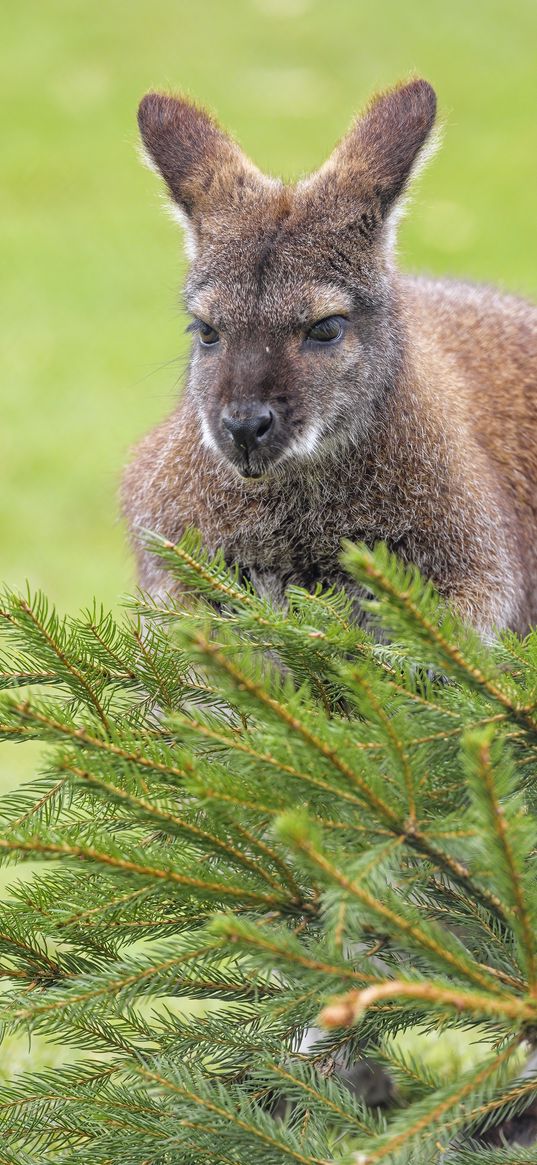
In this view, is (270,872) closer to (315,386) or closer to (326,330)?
(315,386)

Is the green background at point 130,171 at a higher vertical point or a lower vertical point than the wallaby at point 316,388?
higher

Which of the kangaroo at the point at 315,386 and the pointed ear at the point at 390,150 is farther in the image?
the pointed ear at the point at 390,150

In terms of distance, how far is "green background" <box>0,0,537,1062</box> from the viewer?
8766 mm

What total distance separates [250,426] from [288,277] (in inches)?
12.6

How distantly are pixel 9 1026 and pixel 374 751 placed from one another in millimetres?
455

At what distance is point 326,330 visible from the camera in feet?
7.70

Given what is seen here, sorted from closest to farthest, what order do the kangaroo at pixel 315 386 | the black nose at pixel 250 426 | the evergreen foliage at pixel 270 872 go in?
the evergreen foliage at pixel 270 872
the black nose at pixel 250 426
the kangaroo at pixel 315 386

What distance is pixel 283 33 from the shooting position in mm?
13789

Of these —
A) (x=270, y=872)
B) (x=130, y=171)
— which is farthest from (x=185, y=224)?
(x=130, y=171)

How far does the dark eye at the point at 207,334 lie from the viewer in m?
2.38

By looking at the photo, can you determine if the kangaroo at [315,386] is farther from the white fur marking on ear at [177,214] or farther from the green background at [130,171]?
the green background at [130,171]

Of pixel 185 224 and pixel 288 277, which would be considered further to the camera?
pixel 185 224

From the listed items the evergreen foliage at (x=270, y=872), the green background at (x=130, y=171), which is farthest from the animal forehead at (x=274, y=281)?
the green background at (x=130, y=171)

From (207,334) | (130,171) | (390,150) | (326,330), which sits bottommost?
(326,330)
